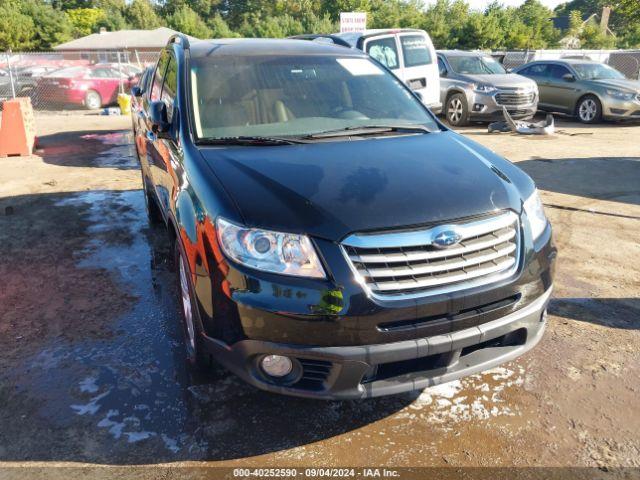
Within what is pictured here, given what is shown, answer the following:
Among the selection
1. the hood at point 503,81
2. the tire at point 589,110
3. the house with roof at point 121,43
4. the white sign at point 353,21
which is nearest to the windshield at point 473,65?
the hood at point 503,81

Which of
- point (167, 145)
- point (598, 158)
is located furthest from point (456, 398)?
point (598, 158)

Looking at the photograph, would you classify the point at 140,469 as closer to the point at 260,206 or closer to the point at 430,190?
the point at 260,206

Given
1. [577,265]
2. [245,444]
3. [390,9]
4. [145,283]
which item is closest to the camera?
[245,444]

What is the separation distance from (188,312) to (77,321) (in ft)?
3.84

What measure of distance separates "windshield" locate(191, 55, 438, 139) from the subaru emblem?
130 cm

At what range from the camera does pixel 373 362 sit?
229 cm

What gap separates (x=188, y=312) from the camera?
3.09m

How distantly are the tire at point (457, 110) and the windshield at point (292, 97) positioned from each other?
904 centimetres

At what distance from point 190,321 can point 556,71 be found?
545 inches

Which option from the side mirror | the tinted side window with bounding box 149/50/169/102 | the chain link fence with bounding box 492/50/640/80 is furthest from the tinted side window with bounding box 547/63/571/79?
the side mirror

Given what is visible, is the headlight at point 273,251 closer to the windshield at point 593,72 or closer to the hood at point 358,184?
the hood at point 358,184

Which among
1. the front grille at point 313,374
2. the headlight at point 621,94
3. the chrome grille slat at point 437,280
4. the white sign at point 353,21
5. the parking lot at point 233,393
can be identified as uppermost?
the white sign at point 353,21

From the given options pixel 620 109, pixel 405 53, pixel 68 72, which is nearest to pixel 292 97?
pixel 405 53

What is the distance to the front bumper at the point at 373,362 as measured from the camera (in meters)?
2.29
